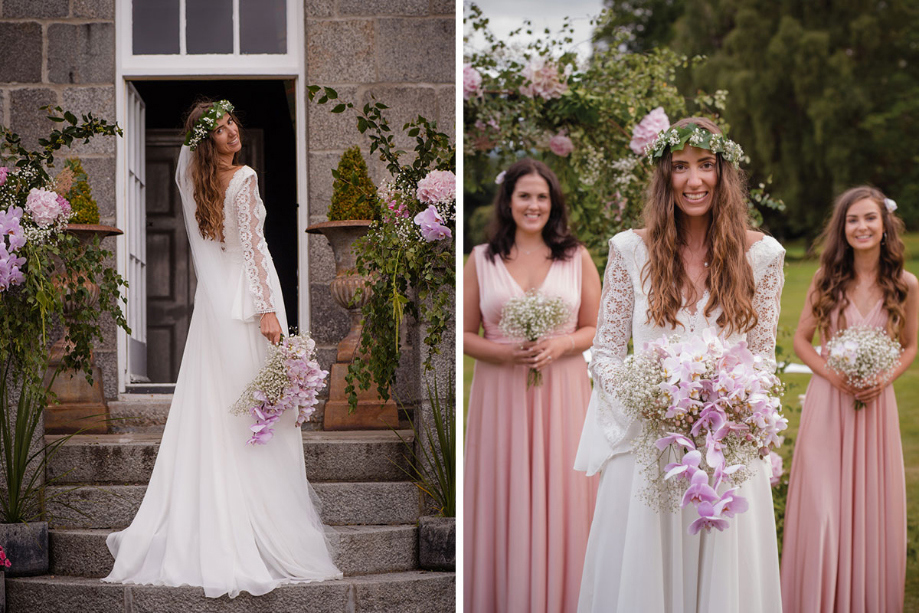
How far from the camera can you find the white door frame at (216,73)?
13.5ft

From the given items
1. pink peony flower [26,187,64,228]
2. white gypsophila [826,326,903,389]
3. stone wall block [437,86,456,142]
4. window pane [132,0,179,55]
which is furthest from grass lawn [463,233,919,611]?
window pane [132,0,179,55]

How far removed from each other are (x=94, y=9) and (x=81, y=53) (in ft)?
0.66

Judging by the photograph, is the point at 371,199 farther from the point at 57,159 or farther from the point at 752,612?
the point at 752,612

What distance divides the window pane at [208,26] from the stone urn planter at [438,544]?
225 cm

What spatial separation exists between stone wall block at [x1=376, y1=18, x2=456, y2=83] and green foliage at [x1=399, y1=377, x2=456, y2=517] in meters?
1.53

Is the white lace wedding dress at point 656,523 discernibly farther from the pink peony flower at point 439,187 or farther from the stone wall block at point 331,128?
the stone wall block at point 331,128

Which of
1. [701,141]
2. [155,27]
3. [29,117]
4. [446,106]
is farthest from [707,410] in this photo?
[29,117]

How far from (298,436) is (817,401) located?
77.5 inches

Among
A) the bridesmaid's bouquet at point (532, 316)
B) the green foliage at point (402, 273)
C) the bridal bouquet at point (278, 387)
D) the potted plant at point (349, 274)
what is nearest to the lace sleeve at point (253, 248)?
the bridal bouquet at point (278, 387)

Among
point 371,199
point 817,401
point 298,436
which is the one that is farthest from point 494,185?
point 817,401

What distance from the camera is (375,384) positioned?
404 cm

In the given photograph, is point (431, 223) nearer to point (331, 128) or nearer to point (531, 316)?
point (531, 316)

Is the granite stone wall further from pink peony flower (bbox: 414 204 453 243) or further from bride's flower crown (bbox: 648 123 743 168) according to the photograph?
bride's flower crown (bbox: 648 123 743 168)

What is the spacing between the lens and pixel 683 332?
8.70 feet
